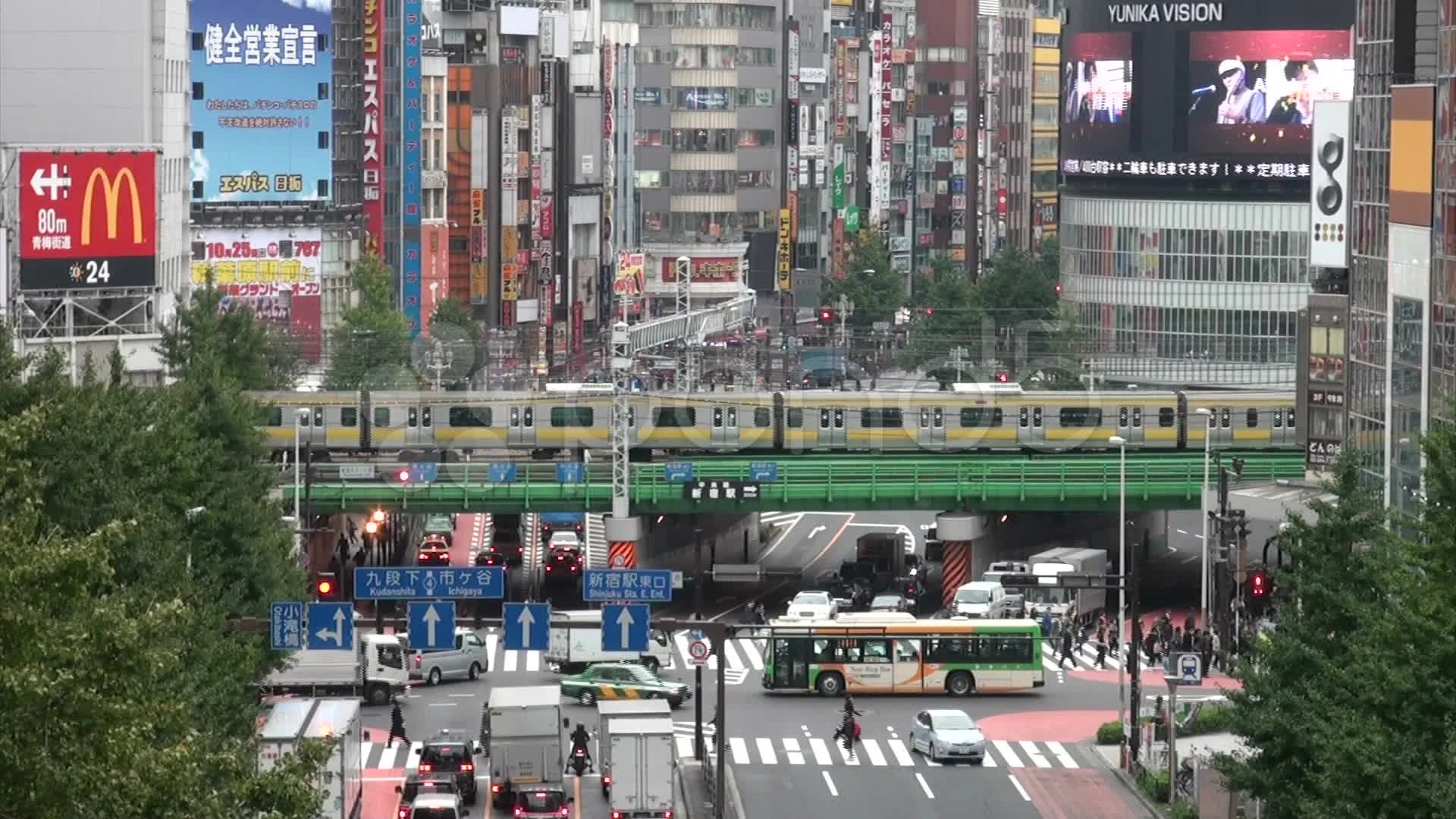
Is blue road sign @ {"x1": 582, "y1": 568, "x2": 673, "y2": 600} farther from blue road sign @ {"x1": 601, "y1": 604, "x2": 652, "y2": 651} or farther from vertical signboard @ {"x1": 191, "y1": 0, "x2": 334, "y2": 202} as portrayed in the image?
vertical signboard @ {"x1": 191, "y1": 0, "x2": 334, "y2": 202}

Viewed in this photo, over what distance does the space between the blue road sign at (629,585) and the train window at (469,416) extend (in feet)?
115

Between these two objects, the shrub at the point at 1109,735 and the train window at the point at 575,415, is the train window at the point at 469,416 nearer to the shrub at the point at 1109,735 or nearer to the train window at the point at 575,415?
the train window at the point at 575,415

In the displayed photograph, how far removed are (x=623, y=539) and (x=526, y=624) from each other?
27759 millimetres

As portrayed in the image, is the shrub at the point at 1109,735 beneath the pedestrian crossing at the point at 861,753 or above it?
above

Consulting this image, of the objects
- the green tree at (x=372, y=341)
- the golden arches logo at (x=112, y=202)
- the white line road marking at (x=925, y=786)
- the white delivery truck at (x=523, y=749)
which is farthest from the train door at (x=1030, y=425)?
the white delivery truck at (x=523, y=749)

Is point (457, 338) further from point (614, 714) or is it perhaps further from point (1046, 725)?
point (614, 714)

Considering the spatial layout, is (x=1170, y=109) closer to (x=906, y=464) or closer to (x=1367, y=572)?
(x=906, y=464)

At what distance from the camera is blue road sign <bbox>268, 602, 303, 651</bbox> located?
176 ft

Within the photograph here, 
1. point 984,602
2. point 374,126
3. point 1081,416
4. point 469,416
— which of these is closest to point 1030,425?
point 1081,416

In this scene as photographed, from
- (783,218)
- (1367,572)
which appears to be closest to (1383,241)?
(1367,572)

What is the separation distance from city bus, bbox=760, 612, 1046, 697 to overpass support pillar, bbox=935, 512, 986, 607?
12205mm

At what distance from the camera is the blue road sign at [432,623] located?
55.6 metres

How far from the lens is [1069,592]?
80.9 meters

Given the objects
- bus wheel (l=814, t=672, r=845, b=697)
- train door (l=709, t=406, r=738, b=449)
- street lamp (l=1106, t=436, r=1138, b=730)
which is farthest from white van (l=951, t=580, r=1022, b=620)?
train door (l=709, t=406, r=738, b=449)
